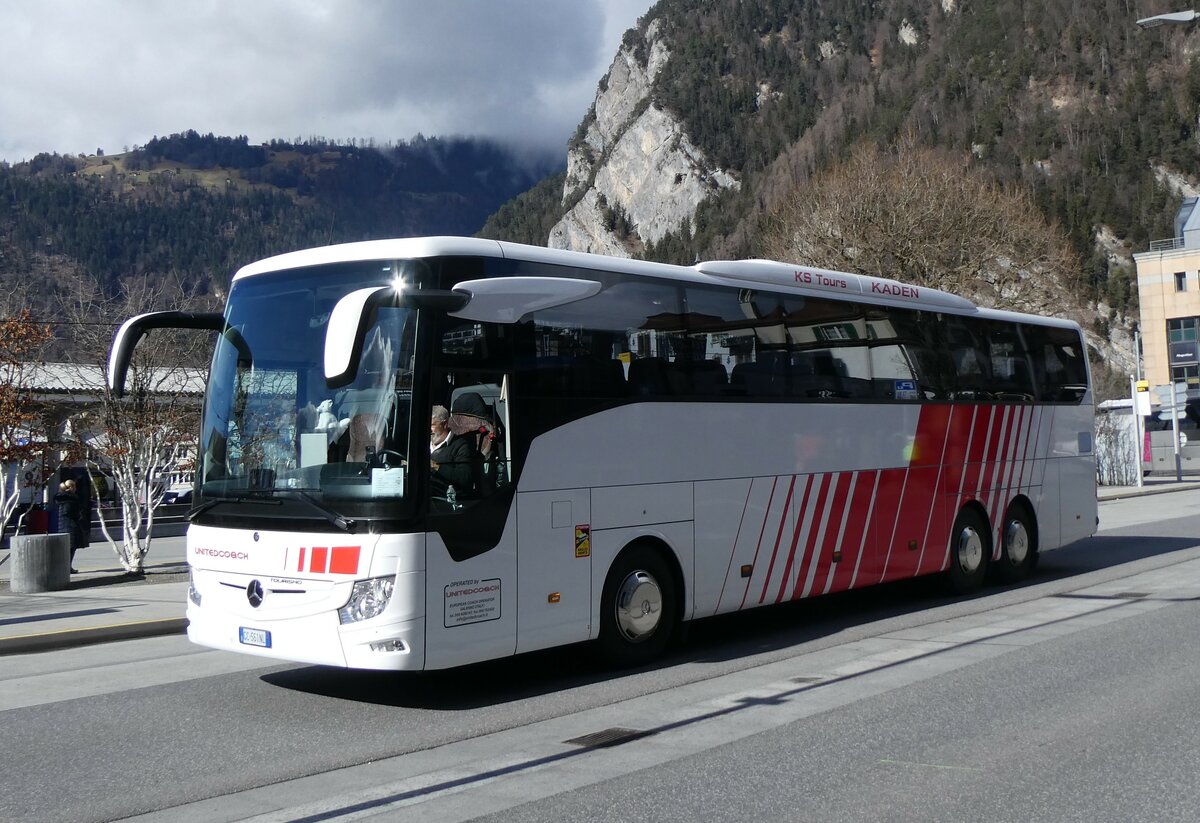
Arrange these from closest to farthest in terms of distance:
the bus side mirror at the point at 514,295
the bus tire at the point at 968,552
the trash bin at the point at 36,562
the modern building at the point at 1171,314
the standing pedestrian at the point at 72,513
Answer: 1. the bus side mirror at the point at 514,295
2. the bus tire at the point at 968,552
3. the trash bin at the point at 36,562
4. the standing pedestrian at the point at 72,513
5. the modern building at the point at 1171,314

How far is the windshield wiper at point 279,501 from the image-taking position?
7660mm

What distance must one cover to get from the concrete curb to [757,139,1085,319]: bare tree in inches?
1030

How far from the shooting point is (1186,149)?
5025 inches

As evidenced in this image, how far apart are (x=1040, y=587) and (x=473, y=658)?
346 inches

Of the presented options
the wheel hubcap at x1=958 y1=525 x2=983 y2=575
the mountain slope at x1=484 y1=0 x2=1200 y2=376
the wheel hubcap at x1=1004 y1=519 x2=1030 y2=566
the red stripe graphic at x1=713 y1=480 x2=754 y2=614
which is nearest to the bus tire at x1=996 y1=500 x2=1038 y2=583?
the wheel hubcap at x1=1004 y1=519 x2=1030 y2=566

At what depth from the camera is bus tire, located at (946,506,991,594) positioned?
44.2ft

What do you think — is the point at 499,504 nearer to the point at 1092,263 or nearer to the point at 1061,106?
the point at 1092,263

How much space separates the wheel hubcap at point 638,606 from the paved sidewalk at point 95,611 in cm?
576

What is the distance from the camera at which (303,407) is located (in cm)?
796

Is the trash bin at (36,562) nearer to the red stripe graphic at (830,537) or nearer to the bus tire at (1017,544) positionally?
the red stripe graphic at (830,537)

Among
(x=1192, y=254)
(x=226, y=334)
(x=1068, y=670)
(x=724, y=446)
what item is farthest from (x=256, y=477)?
(x=1192, y=254)

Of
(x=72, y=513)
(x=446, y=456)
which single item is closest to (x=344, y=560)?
(x=446, y=456)

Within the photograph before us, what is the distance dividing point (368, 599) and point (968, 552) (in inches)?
336

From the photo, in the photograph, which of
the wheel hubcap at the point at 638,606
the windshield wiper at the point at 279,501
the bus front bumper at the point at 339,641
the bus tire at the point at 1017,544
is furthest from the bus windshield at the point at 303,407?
the bus tire at the point at 1017,544
